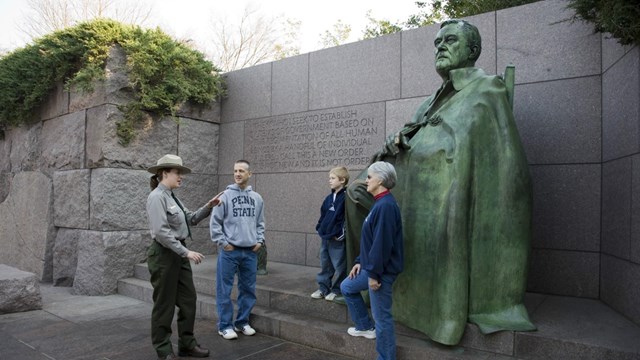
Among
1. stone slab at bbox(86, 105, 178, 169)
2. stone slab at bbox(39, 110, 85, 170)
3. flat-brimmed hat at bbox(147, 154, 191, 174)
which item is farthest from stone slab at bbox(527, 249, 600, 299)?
stone slab at bbox(39, 110, 85, 170)

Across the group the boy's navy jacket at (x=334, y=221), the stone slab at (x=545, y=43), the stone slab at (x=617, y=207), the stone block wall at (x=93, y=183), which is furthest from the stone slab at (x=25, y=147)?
the stone slab at (x=617, y=207)

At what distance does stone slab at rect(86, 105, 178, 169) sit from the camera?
684 cm

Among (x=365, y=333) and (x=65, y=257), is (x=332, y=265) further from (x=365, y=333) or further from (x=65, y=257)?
(x=65, y=257)

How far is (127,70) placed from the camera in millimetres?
7074

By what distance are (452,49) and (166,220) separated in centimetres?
290

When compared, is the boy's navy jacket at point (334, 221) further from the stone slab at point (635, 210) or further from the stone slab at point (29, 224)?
the stone slab at point (29, 224)

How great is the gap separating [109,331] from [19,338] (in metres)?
0.83

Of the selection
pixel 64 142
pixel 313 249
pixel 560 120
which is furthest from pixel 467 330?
pixel 64 142

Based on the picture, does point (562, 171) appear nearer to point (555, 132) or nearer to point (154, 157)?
point (555, 132)

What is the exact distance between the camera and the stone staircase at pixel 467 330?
11.2 ft

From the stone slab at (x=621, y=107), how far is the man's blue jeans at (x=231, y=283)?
142 inches

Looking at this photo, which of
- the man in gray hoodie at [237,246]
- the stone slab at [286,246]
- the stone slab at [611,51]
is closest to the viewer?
the stone slab at [611,51]

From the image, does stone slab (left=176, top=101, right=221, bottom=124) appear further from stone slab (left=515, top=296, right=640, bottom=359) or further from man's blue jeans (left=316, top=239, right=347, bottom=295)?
stone slab (left=515, top=296, right=640, bottom=359)

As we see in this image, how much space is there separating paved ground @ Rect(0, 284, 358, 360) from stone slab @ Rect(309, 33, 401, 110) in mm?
3536
